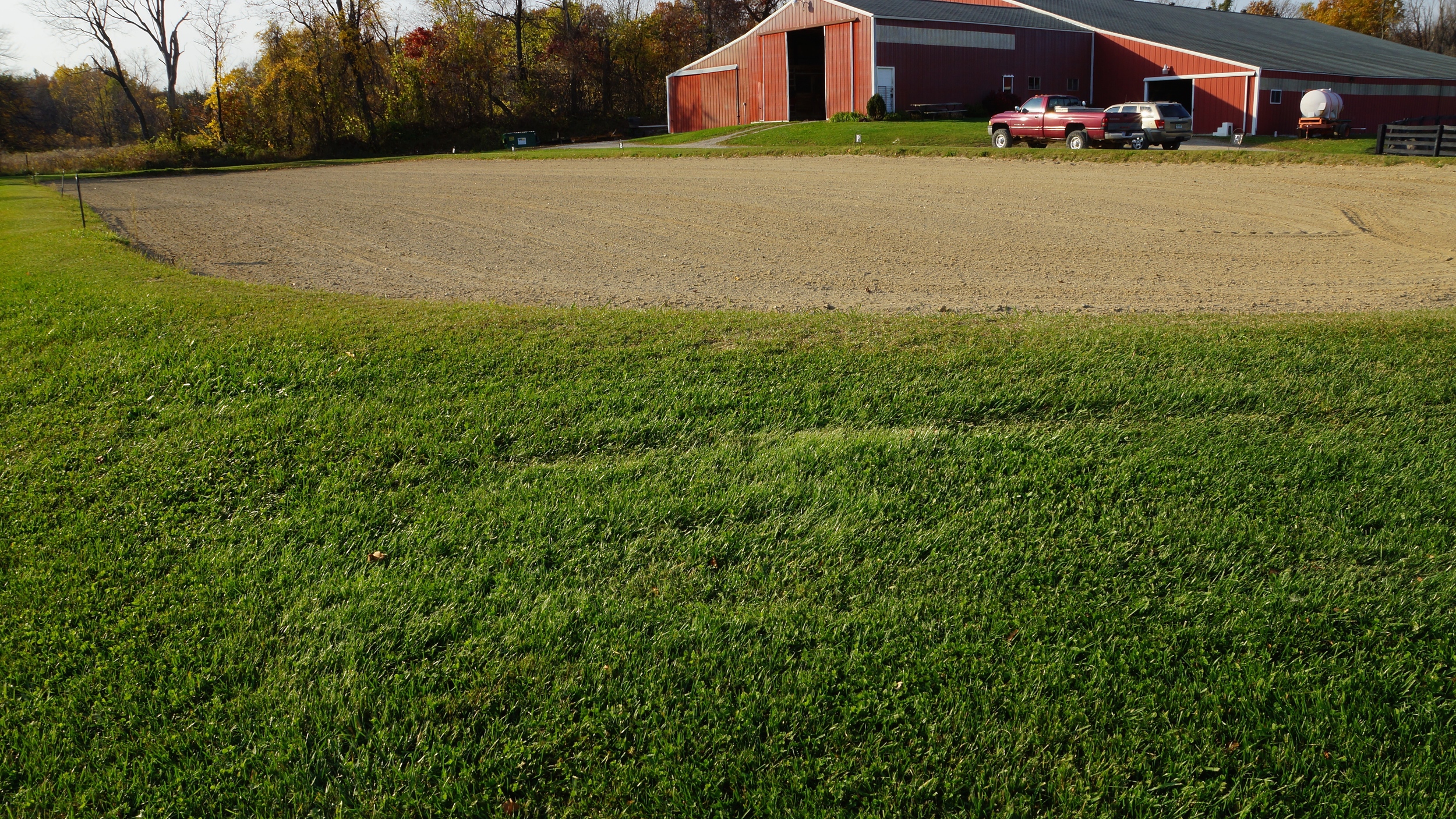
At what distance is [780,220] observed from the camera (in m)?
16.2

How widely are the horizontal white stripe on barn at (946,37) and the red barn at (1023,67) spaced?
5 centimetres

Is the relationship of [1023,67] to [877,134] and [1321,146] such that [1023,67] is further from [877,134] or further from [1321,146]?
[1321,146]

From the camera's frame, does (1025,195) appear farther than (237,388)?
Yes

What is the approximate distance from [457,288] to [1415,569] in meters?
9.17

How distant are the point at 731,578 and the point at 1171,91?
147 feet

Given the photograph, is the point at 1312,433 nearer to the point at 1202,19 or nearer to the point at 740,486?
the point at 740,486

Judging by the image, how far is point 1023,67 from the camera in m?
43.0

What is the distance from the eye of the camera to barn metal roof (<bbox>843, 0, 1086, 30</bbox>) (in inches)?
1556

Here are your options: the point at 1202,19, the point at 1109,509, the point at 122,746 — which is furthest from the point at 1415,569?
the point at 1202,19

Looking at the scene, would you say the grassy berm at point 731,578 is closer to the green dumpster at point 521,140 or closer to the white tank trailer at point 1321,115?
the white tank trailer at point 1321,115

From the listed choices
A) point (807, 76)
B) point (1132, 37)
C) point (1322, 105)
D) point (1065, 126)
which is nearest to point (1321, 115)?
point (1322, 105)

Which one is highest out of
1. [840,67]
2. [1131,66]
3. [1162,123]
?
[1131,66]

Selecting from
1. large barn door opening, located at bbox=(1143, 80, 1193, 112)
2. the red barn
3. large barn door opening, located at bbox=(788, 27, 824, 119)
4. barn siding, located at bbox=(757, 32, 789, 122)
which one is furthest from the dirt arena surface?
large barn door opening, located at bbox=(1143, 80, 1193, 112)

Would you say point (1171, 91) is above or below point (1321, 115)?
above
